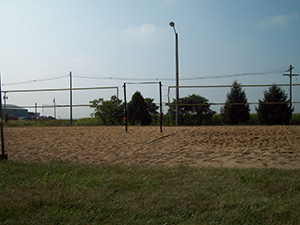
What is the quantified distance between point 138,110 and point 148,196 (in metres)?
→ 12.2

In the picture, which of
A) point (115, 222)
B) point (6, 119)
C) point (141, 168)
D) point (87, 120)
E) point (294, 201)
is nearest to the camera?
point (115, 222)

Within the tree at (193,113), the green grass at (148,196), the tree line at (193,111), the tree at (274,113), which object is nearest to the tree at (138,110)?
the tree line at (193,111)

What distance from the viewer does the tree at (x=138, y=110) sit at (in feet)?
48.7

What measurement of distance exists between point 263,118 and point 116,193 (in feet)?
45.3

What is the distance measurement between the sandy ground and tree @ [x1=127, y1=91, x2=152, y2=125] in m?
6.45

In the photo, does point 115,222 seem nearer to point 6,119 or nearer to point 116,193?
point 116,193

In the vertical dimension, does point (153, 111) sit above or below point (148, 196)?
above

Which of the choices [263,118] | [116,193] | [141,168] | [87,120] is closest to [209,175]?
[141,168]

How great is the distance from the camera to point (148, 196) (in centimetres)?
269

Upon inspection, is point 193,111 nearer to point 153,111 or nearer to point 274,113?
point 153,111

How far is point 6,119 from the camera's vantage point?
1512 centimetres

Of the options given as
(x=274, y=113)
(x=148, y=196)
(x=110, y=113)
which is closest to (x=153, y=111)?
(x=110, y=113)

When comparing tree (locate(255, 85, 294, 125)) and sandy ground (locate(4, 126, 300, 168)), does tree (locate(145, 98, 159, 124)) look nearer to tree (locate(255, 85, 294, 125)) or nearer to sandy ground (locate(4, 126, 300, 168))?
tree (locate(255, 85, 294, 125))

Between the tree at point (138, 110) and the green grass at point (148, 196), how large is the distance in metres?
10.9
